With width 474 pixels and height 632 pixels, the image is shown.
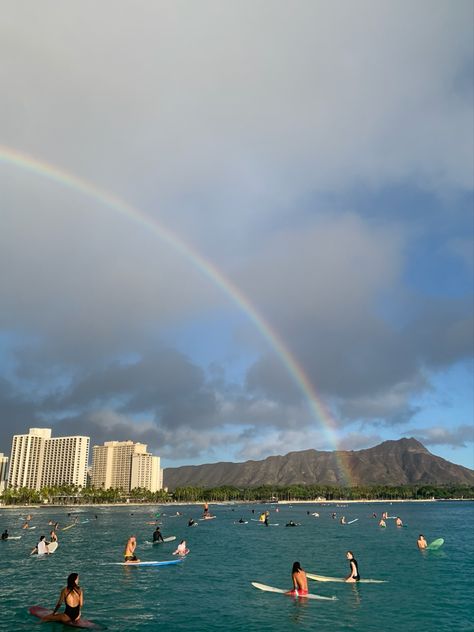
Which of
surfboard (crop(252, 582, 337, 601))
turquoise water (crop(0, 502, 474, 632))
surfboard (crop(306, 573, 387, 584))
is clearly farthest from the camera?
surfboard (crop(306, 573, 387, 584))

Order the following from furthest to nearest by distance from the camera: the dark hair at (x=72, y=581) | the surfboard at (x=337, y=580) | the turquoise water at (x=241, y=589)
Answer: the surfboard at (x=337, y=580), the turquoise water at (x=241, y=589), the dark hair at (x=72, y=581)

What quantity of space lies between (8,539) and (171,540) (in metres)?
26.7

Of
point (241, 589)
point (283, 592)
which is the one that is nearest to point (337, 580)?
point (283, 592)

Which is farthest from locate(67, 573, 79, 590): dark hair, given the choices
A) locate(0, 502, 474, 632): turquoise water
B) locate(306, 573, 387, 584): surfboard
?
locate(306, 573, 387, 584): surfboard

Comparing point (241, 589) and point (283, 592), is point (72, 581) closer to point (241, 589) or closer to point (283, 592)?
point (283, 592)

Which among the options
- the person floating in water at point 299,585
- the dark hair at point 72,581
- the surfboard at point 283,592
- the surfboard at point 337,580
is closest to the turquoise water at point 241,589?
the surfboard at point 283,592

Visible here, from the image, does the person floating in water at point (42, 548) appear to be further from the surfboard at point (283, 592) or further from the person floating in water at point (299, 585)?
the person floating in water at point (299, 585)

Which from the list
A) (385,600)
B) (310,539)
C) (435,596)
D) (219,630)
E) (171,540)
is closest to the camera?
(219,630)

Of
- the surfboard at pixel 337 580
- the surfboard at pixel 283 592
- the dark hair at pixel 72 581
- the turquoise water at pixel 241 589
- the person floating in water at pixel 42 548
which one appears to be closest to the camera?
the dark hair at pixel 72 581

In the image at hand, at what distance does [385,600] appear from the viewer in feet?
112

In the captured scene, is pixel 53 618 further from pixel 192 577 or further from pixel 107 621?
pixel 192 577

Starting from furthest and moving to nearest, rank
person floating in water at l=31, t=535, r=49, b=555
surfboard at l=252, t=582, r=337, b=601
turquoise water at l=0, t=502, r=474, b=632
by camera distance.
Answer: person floating in water at l=31, t=535, r=49, b=555 < surfboard at l=252, t=582, r=337, b=601 < turquoise water at l=0, t=502, r=474, b=632

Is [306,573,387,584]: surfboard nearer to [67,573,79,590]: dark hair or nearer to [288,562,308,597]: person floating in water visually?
[288,562,308,597]: person floating in water

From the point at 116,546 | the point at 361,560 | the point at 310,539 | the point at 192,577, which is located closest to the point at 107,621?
the point at 192,577
